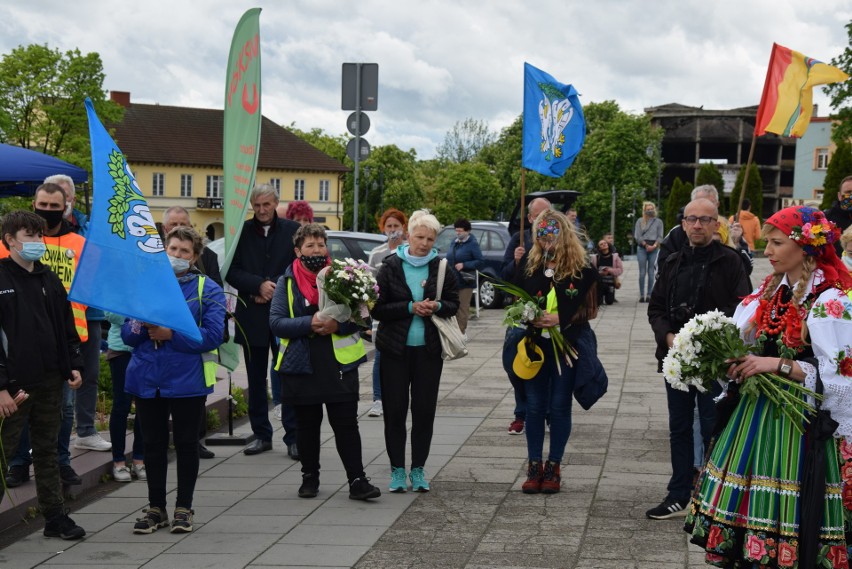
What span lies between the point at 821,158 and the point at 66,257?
325ft

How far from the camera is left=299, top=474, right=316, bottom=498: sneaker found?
7578 mm

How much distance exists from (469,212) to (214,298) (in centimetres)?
→ 7544

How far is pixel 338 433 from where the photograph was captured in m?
7.55

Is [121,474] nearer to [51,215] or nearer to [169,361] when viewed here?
[169,361]

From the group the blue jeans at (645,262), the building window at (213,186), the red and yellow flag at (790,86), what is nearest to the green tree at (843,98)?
the blue jeans at (645,262)

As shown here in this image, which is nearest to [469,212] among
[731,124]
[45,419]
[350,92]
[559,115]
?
[731,124]

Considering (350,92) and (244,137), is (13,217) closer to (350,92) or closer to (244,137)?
(244,137)

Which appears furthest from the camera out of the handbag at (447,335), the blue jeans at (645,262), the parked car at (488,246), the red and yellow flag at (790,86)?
the parked car at (488,246)

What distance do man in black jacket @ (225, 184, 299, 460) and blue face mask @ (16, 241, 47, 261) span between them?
2600 millimetres

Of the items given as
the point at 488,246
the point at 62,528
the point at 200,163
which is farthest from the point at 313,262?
the point at 200,163

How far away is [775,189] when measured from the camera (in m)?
114

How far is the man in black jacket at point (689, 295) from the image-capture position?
6875 mm

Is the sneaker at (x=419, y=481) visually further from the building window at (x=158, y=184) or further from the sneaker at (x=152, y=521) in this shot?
the building window at (x=158, y=184)

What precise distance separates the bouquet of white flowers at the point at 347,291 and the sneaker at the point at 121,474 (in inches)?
76.3
